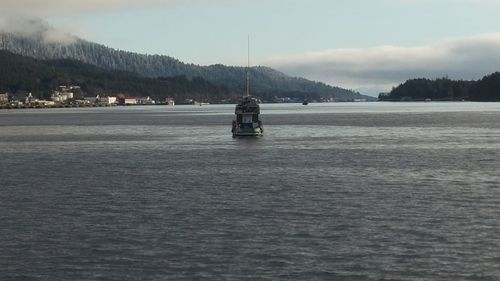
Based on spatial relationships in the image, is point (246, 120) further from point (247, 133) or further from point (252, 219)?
point (252, 219)

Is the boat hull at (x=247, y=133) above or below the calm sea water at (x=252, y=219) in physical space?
below

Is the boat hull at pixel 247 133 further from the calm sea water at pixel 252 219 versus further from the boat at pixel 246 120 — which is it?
the calm sea water at pixel 252 219

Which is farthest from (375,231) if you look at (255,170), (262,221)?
(255,170)

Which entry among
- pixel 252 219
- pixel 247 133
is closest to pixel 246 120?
pixel 247 133

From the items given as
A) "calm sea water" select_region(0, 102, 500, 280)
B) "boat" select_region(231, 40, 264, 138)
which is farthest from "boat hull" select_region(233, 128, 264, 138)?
"calm sea water" select_region(0, 102, 500, 280)

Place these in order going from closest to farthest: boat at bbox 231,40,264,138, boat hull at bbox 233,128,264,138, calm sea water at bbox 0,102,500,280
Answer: calm sea water at bbox 0,102,500,280 → boat at bbox 231,40,264,138 → boat hull at bbox 233,128,264,138

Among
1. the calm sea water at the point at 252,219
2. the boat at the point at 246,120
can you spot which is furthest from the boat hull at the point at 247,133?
the calm sea water at the point at 252,219

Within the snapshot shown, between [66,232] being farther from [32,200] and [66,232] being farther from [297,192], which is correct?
[297,192]

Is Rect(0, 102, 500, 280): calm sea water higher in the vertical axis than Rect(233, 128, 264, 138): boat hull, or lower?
higher

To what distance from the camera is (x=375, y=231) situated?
111 ft

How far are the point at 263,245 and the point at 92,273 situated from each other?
7.44 meters

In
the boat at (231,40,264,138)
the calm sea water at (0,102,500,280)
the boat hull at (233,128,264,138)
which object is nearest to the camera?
the calm sea water at (0,102,500,280)

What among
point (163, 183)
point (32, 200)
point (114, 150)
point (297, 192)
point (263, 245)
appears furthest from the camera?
point (114, 150)

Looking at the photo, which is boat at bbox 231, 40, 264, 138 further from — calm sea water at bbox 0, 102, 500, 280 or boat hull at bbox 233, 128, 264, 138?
calm sea water at bbox 0, 102, 500, 280
